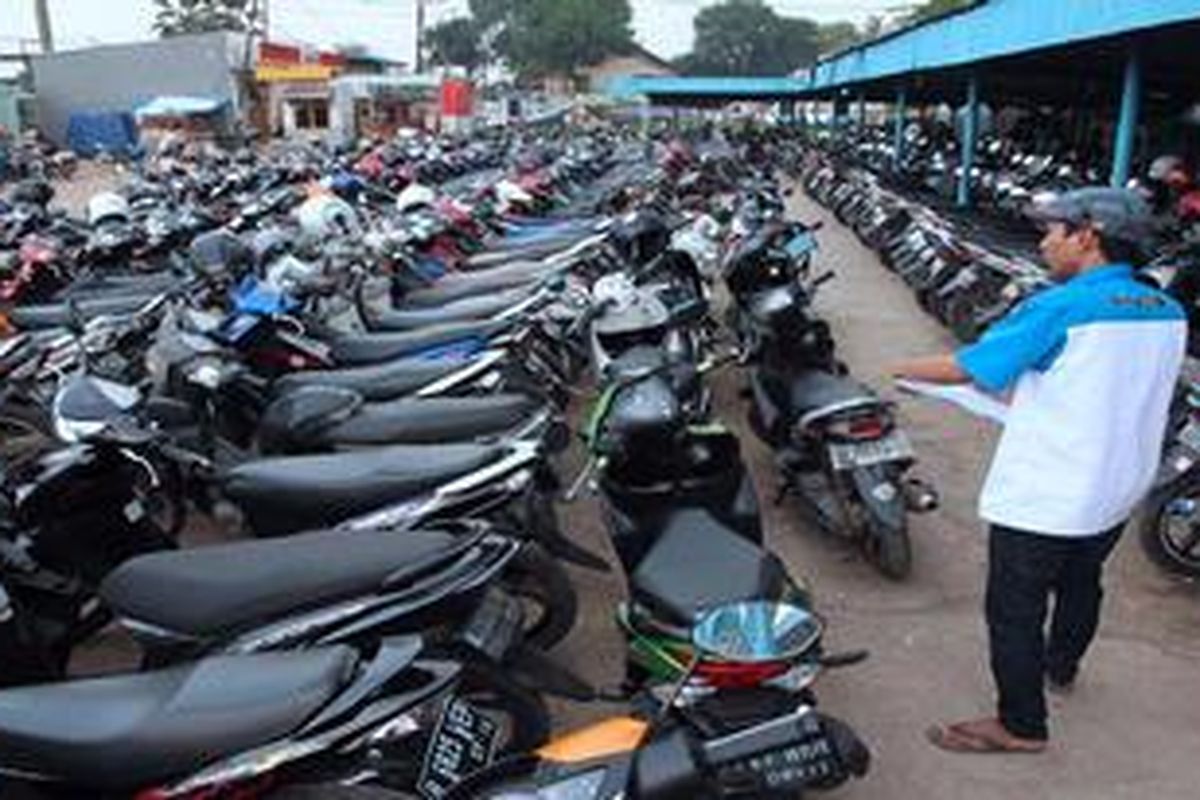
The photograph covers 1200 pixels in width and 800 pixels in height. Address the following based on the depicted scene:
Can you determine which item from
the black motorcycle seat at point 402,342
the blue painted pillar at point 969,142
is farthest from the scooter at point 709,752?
the blue painted pillar at point 969,142

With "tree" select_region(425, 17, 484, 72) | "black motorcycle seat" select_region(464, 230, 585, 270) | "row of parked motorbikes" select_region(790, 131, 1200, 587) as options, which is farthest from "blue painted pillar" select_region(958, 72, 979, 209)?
"tree" select_region(425, 17, 484, 72)

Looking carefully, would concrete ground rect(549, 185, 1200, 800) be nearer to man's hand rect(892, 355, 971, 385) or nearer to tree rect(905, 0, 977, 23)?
man's hand rect(892, 355, 971, 385)

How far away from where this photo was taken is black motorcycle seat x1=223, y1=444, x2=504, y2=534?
398 centimetres

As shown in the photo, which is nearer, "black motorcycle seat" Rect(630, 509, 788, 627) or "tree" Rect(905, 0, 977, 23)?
"black motorcycle seat" Rect(630, 509, 788, 627)

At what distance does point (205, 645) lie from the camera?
3084 mm

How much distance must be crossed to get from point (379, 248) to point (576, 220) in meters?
3.20

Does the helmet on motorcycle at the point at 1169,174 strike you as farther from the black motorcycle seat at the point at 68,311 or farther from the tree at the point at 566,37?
the tree at the point at 566,37

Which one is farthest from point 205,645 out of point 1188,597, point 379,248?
point 379,248

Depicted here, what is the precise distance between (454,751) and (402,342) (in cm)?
358

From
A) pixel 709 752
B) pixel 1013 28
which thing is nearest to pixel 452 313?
pixel 709 752

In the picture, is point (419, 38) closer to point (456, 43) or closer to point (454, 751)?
point (456, 43)

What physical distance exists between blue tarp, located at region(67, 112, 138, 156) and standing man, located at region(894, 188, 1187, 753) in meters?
43.6

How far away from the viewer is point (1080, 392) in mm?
3498

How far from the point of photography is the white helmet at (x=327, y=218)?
9481mm
